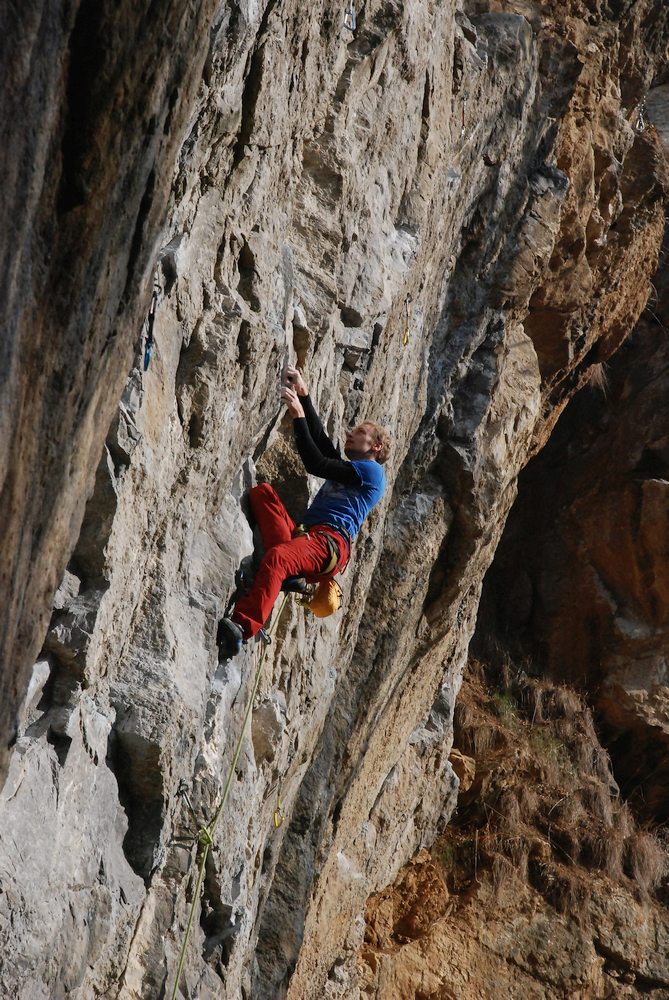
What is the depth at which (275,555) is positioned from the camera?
15.2ft

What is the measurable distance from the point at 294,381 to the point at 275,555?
75 cm

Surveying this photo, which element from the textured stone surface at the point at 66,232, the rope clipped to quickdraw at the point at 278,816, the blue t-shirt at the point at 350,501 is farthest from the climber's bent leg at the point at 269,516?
the textured stone surface at the point at 66,232

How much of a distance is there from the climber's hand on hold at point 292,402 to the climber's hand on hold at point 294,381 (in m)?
0.02

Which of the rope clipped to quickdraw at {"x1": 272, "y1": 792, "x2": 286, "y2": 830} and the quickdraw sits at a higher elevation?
the quickdraw

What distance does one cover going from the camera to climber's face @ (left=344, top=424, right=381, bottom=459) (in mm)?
5172

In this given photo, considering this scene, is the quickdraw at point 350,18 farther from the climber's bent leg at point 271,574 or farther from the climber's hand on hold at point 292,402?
the climber's bent leg at point 271,574

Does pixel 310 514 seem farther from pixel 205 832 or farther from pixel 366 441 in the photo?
pixel 205 832

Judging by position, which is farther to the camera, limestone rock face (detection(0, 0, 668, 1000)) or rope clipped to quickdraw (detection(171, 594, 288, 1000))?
rope clipped to quickdraw (detection(171, 594, 288, 1000))

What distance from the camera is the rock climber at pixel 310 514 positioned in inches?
178

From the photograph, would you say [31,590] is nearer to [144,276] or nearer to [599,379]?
[144,276]

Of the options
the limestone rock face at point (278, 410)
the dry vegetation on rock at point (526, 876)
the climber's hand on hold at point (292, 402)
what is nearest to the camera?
the limestone rock face at point (278, 410)

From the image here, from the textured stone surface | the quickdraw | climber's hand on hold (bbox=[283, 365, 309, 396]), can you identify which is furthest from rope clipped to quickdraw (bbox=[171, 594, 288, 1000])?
the quickdraw

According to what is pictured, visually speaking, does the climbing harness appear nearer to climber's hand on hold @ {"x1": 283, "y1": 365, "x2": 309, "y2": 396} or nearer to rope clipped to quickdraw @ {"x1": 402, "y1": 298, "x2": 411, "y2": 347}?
climber's hand on hold @ {"x1": 283, "y1": 365, "x2": 309, "y2": 396}

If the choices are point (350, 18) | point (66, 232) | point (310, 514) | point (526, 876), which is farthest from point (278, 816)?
point (526, 876)
